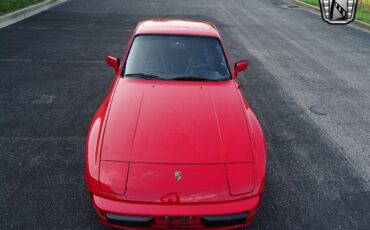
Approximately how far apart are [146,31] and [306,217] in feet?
10.3

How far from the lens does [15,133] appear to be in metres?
4.62

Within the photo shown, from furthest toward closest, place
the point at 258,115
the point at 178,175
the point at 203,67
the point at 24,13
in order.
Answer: the point at 24,13, the point at 258,115, the point at 203,67, the point at 178,175

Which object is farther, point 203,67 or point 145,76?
point 203,67

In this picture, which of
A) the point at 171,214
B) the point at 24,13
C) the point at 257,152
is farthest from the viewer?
the point at 24,13

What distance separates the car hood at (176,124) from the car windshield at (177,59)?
6.2 inches

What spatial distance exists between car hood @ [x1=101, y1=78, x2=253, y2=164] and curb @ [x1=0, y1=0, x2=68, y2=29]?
9.96m

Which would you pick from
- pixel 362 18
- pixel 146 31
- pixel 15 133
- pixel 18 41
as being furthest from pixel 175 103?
pixel 362 18

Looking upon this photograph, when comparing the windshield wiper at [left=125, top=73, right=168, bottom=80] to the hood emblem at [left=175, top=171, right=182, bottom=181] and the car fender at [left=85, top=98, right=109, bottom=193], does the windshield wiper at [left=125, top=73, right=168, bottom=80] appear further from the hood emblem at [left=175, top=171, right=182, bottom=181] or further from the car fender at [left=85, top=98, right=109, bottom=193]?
the hood emblem at [left=175, top=171, right=182, bottom=181]

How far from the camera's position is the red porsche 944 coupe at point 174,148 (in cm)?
250

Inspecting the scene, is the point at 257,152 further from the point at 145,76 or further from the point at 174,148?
the point at 145,76

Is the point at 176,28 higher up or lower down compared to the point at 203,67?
higher up

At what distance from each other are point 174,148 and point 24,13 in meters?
12.7

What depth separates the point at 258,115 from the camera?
18.1ft

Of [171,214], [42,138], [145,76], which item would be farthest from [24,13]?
[171,214]
